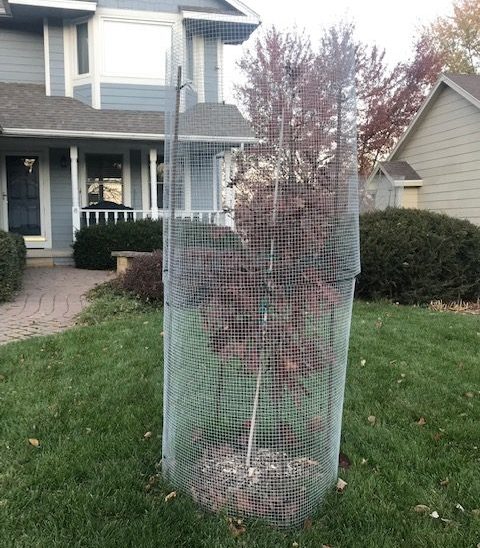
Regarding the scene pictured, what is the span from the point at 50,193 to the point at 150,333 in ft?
26.0

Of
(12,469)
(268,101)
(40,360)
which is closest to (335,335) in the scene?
(268,101)

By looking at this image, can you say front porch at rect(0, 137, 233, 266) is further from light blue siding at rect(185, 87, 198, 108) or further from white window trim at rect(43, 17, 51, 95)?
light blue siding at rect(185, 87, 198, 108)

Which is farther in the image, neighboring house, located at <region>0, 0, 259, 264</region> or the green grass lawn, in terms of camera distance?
neighboring house, located at <region>0, 0, 259, 264</region>

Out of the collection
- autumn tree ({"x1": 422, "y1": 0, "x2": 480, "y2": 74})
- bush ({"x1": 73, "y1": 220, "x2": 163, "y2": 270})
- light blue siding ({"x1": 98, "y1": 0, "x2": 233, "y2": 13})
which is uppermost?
autumn tree ({"x1": 422, "y1": 0, "x2": 480, "y2": 74})

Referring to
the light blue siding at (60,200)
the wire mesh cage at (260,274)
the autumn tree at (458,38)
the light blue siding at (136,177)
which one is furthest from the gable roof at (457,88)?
the autumn tree at (458,38)

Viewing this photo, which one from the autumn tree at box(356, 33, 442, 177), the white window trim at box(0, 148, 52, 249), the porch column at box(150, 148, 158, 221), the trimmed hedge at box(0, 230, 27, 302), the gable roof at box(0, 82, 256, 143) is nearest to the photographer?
the trimmed hedge at box(0, 230, 27, 302)

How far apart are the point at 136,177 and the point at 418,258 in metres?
7.64

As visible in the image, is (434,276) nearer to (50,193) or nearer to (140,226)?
(140,226)

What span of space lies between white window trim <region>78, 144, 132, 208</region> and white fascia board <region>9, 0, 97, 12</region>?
114 inches

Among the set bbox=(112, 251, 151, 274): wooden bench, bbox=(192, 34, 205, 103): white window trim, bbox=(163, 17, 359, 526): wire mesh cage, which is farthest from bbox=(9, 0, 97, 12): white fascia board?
bbox=(192, 34, 205, 103): white window trim

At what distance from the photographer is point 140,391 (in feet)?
13.3

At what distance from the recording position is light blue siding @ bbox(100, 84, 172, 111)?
483 inches

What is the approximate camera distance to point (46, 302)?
25.4ft

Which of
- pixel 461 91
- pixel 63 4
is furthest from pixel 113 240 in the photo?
pixel 461 91
